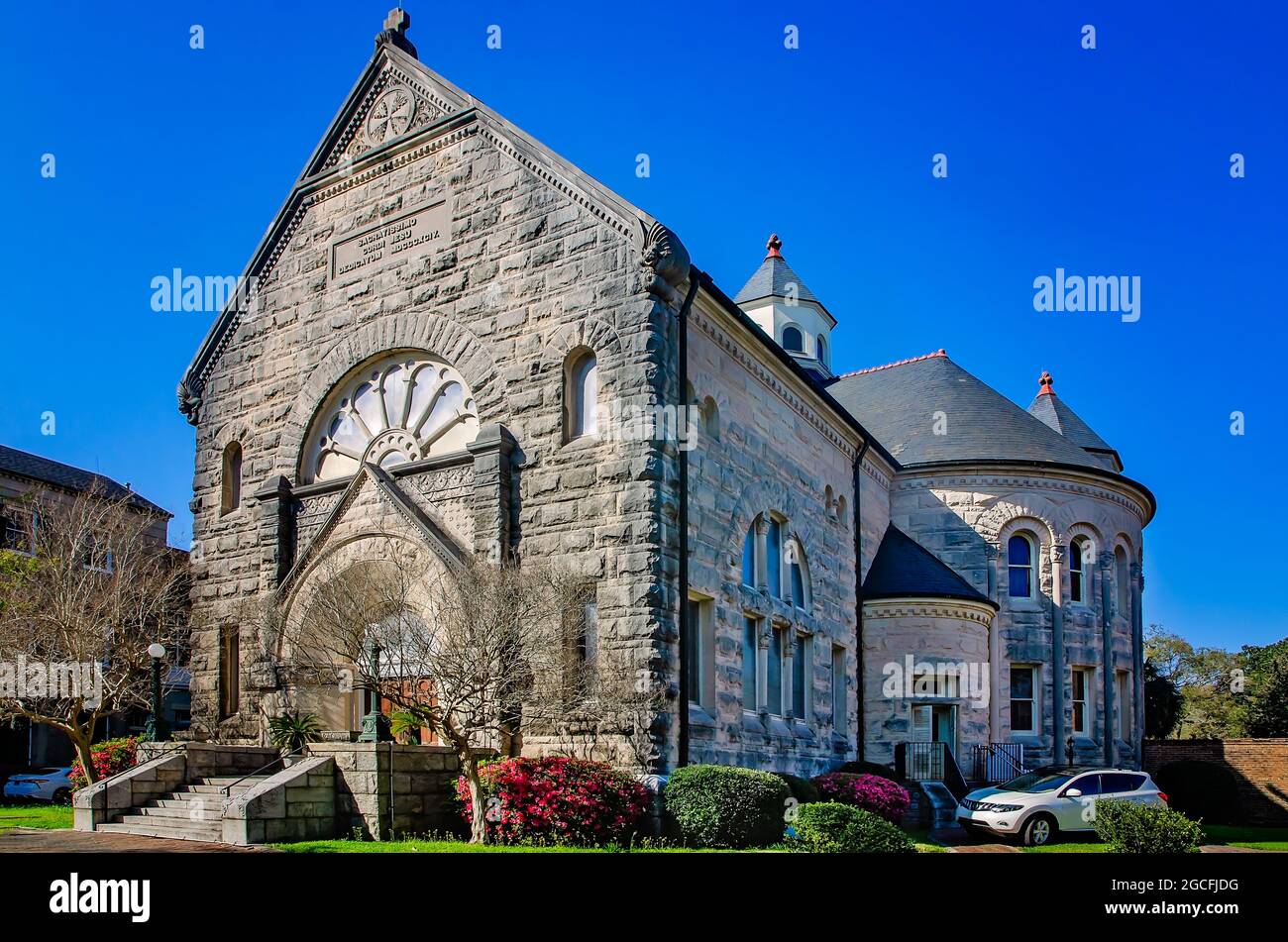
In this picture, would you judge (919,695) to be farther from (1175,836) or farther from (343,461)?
(343,461)

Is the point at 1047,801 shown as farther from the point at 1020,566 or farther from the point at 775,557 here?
the point at 1020,566

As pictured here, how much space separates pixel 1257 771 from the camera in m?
33.8

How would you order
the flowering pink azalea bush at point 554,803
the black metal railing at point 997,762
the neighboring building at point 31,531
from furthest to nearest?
the neighboring building at point 31,531, the black metal railing at point 997,762, the flowering pink azalea bush at point 554,803

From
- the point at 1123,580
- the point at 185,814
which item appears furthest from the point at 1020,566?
the point at 185,814

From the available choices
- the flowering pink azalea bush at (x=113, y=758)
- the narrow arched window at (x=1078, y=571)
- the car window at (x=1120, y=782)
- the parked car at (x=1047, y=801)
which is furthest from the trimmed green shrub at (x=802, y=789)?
the narrow arched window at (x=1078, y=571)

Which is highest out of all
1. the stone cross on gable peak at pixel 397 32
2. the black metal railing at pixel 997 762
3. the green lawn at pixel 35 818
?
the stone cross on gable peak at pixel 397 32

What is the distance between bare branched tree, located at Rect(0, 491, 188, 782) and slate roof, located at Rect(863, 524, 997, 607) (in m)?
16.7

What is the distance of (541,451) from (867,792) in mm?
8909

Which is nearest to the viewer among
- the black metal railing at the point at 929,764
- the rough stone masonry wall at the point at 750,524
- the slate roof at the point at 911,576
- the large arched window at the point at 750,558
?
the rough stone masonry wall at the point at 750,524

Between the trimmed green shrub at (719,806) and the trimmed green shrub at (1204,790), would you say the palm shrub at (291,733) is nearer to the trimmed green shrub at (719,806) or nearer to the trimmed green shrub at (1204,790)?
the trimmed green shrub at (719,806)

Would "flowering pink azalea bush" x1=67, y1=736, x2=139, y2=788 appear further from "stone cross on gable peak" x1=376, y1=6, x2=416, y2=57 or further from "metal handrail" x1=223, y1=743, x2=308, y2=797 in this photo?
"stone cross on gable peak" x1=376, y1=6, x2=416, y2=57

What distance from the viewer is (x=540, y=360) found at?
19.7 meters

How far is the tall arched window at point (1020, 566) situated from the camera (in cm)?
3278

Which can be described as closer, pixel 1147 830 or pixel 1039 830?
Result: pixel 1147 830
